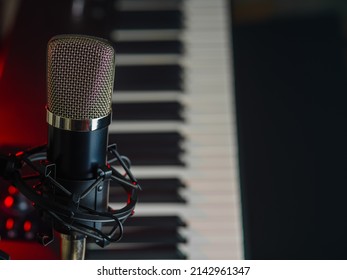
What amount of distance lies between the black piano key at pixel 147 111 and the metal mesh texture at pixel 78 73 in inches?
22.0

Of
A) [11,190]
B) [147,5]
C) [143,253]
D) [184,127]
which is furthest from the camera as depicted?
[147,5]

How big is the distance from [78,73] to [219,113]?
62 centimetres

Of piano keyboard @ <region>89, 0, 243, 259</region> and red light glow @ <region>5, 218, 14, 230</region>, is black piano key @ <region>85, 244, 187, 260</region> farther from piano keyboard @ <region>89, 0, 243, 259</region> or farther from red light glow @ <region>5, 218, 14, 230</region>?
red light glow @ <region>5, 218, 14, 230</region>

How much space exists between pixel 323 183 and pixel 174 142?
278 millimetres

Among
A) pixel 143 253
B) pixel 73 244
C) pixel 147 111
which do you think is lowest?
pixel 143 253

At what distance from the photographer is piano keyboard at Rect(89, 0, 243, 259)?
3.30ft

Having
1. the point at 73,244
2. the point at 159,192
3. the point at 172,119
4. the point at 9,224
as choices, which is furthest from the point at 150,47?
the point at 73,244

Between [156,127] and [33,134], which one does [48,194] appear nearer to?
[33,134]

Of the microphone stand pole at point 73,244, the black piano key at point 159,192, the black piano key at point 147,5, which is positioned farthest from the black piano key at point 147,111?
the microphone stand pole at point 73,244

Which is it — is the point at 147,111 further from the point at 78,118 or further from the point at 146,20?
the point at 78,118

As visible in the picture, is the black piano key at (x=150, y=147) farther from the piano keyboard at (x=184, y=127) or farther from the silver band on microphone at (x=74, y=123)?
the silver band on microphone at (x=74, y=123)

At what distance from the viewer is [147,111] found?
108 cm

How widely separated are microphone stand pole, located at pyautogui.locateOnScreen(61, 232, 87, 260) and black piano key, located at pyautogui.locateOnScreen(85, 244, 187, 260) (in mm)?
358

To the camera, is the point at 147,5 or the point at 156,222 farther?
the point at 147,5
